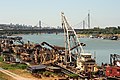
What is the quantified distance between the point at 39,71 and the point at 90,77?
11525 mm

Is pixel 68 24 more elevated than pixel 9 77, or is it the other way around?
pixel 68 24

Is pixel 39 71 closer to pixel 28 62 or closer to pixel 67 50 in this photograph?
pixel 67 50

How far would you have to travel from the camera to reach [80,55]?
205 ft

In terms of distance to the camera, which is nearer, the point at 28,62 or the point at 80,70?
the point at 80,70

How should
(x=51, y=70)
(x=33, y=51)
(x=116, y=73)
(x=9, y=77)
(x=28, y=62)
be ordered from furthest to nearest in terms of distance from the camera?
(x=33, y=51), (x=28, y=62), (x=51, y=70), (x=9, y=77), (x=116, y=73)

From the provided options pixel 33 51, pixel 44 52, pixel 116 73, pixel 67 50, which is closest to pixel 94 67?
pixel 116 73

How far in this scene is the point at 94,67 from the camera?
193 ft

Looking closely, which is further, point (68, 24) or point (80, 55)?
point (68, 24)

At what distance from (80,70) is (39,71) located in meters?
7.71

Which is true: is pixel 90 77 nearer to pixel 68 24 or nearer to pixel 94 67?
pixel 94 67

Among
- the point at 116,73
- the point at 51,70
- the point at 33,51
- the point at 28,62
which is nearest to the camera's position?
the point at 116,73

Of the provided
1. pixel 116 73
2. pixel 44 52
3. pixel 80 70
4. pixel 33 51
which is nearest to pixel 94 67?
pixel 80 70

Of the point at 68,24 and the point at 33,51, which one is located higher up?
the point at 68,24

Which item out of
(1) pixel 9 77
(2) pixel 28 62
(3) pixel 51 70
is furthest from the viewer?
(2) pixel 28 62
